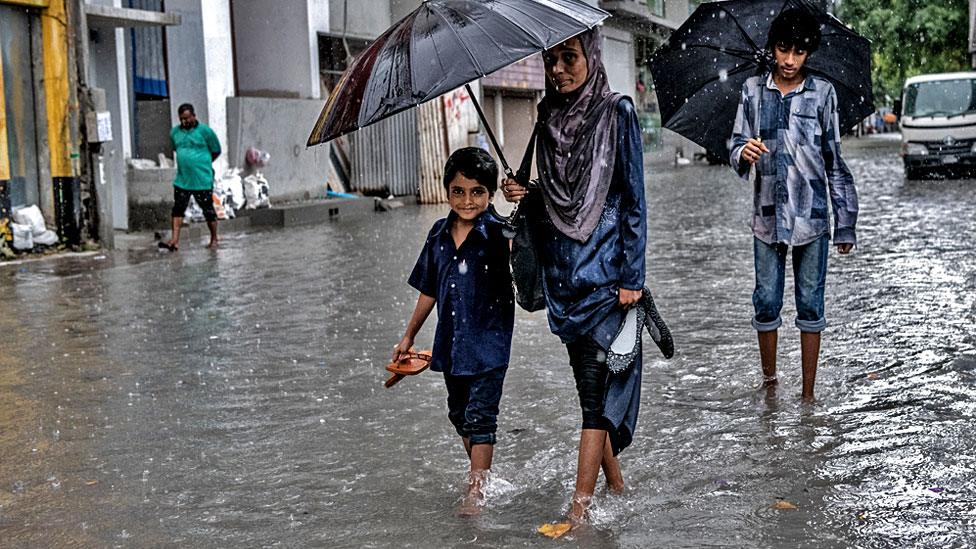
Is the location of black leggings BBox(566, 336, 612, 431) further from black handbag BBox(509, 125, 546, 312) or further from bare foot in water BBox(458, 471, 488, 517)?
bare foot in water BBox(458, 471, 488, 517)

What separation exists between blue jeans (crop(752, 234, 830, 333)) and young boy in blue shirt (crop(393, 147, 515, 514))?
178 cm

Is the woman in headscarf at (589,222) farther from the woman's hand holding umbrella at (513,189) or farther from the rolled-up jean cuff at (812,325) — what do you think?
the rolled-up jean cuff at (812,325)

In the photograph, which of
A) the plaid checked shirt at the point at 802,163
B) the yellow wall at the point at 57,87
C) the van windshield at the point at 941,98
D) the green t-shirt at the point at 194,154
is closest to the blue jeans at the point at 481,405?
the plaid checked shirt at the point at 802,163

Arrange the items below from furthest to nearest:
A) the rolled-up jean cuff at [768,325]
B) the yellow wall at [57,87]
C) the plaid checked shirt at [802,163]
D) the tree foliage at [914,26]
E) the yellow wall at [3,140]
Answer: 1. the tree foliage at [914,26]
2. the yellow wall at [57,87]
3. the yellow wall at [3,140]
4. the rolled-up jean cuff at [768,325]
5. the plaid checked shirt at [802,163]

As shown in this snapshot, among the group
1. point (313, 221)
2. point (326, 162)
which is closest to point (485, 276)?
point (313, 221)

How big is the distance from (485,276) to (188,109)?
11.5 metres

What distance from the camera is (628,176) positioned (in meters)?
4.06

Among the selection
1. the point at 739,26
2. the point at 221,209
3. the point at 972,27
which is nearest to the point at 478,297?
the point at 739,26

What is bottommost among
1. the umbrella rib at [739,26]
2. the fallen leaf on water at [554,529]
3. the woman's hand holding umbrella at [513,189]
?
the fallen leaf on water at [554,529]

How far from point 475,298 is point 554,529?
2.72 feet

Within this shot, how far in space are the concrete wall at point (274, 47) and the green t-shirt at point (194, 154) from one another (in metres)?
7.44

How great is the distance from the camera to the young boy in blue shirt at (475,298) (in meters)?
4.31

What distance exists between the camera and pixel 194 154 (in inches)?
595

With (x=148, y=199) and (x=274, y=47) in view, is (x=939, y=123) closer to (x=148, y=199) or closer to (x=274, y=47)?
(x=274, y=47)
